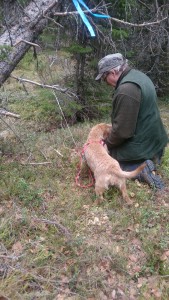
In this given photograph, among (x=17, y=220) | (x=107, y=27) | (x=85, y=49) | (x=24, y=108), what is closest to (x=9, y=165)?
(x=17, y=220)

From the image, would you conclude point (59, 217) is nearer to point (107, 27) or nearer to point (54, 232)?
point (54, 232)

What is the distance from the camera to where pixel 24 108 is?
10.5m

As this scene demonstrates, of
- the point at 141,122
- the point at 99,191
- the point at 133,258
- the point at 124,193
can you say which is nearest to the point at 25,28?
the point at 141,122

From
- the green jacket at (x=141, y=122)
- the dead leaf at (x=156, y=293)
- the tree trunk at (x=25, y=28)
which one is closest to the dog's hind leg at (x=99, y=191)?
the green jacket at (x=141, y=122)

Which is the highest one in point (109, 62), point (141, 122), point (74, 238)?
point (109, 62)

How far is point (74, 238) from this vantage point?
411cm

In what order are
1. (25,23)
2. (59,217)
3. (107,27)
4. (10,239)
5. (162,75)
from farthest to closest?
(162,75), (107,27), (25,23), (59,217), (10,239)

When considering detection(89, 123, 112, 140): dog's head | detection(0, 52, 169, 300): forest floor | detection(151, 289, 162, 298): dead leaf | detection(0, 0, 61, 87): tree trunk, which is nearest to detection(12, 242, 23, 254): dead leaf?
detection(0, 52, 169, 300): forest floor

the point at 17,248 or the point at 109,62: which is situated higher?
the point at 109,62

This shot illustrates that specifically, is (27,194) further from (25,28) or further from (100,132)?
(25,28)

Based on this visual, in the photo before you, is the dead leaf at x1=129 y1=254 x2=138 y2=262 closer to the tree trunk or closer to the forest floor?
the forest floor

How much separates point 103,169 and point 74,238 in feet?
3.63

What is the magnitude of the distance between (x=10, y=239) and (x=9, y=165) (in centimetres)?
173

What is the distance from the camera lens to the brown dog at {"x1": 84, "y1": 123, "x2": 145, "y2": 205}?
456 centimetres
